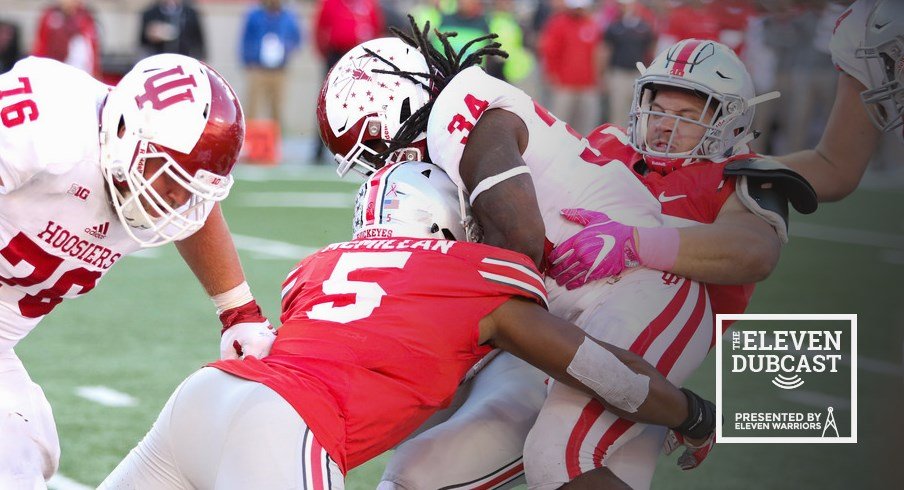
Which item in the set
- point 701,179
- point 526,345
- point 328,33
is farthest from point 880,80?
point 328,33

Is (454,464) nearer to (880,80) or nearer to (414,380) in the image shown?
A: (414,380)

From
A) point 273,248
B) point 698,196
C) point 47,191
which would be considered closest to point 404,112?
point 698,196

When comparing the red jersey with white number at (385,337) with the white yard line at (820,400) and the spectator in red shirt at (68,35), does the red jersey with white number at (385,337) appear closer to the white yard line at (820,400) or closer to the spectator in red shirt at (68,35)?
the white yard line at (820,400)

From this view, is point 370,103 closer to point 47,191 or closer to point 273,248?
point 47,191

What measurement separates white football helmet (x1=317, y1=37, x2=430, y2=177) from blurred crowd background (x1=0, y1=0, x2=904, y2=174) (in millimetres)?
6515

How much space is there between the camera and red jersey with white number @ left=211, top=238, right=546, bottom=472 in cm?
243

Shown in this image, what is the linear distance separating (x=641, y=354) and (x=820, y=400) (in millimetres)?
749

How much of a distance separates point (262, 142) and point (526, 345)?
10.9 m

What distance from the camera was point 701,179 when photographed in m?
3.13

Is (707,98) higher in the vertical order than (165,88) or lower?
lower

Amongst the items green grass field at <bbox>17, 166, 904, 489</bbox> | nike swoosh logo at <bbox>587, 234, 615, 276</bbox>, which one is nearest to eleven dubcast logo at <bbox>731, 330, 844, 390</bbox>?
green grass field at <bbox>17, 166, 904, 489</bbox>

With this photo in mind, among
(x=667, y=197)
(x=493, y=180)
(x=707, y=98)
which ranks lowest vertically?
(x=667, y=197)

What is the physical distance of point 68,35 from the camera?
12508 mm

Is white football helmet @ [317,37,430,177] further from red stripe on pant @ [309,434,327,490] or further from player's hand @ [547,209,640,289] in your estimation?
red stripe on pant @ [309,434,327,490]
